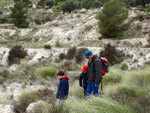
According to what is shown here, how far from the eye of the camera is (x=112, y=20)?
19641mm

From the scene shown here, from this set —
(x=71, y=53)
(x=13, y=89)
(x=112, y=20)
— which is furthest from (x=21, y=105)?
(x=112, y=20)

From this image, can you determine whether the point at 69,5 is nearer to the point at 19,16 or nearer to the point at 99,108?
the point at 19,16

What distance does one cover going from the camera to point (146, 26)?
21547 mm

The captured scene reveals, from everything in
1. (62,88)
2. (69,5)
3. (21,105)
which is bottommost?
(21,105)

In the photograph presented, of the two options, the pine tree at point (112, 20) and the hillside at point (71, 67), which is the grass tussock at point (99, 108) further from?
the pine tree at point (112, 20)

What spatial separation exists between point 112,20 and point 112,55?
691 cm

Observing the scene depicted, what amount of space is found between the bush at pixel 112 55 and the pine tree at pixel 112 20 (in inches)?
222

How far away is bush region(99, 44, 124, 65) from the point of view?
14523 mm

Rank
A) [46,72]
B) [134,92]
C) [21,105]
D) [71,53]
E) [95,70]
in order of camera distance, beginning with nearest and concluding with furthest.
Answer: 1. [95,70]
2. [134,92]
3. [21,105]
4. [46,72]
5. [71,53]

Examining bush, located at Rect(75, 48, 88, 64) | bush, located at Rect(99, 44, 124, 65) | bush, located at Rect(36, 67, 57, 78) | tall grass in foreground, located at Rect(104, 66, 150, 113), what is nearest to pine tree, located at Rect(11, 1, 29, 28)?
bush, located at Rect(75, 48, 88, 64)

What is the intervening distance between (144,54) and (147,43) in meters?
4.07

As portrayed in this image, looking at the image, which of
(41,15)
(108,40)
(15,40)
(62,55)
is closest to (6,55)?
(62,55)

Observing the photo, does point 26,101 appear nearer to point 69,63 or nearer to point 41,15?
point 69,63

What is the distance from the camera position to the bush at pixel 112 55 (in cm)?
1452
